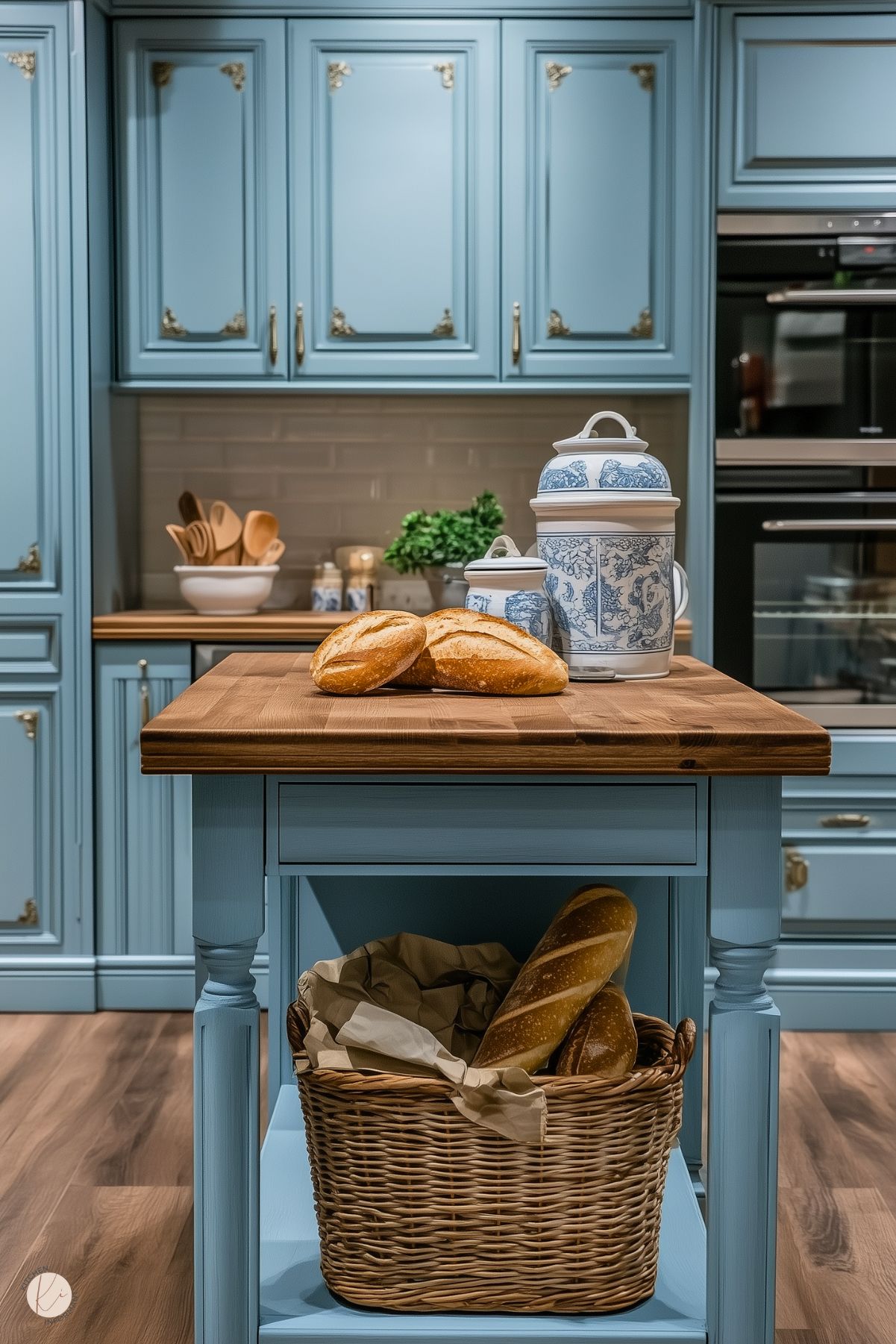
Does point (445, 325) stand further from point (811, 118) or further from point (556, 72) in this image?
point (811, 118)

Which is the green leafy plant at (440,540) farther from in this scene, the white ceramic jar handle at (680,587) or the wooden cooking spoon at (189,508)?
the white ceramic jar handle at (680,587)

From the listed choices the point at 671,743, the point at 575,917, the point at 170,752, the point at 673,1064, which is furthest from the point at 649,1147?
the point at 170,752

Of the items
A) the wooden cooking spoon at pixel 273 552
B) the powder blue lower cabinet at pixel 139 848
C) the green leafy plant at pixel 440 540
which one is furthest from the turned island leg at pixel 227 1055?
the wooden cooking spoon at pixel 273 552

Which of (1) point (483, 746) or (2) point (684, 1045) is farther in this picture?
(2) point (684, 1045)

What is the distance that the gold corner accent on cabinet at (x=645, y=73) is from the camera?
121 inches

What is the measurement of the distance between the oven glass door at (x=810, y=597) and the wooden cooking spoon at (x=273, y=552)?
1.16 meters

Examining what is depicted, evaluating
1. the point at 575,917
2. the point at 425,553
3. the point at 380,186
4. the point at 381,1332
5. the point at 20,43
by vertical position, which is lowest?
the point at 381,1332

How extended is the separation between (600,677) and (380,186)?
1.98 metres

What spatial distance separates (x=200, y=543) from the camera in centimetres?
325

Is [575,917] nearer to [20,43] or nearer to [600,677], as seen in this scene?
[600,677]

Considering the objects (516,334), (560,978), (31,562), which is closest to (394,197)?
(516,334)

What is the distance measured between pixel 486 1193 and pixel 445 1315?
18 cm

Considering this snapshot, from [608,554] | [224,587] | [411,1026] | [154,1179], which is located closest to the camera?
[411,1026]

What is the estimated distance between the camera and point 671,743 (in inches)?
48.7
